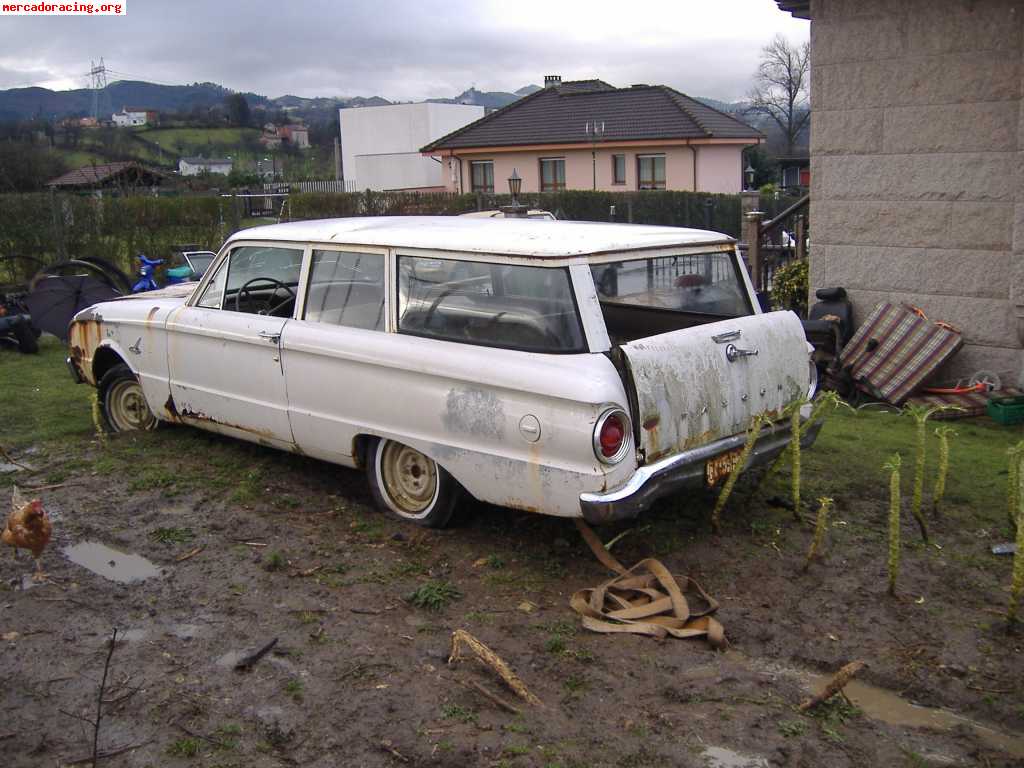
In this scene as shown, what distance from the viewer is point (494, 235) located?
5.43 metres

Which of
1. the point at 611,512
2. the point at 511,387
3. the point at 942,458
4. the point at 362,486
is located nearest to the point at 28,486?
the point at 362,486

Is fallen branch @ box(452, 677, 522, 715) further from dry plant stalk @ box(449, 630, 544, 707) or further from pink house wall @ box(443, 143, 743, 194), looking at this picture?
pink house wall @ box(443, 143, 743, 194)

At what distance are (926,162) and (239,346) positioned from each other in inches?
248

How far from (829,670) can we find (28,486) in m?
5.05

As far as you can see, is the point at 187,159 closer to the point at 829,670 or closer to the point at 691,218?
the point at 691,218

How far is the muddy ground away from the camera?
141 inches

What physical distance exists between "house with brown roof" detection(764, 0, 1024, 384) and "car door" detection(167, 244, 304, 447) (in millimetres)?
5580

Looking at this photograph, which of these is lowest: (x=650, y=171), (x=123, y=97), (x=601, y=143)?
(x=650, y=171)

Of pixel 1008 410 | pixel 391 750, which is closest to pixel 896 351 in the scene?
pixel 1008 410

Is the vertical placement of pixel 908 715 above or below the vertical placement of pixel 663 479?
below

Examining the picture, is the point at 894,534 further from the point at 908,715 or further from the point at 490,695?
the point at 490,695

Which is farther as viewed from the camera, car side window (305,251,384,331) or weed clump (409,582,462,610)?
car side window (305,251,384,331)

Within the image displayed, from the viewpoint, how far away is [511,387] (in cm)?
488

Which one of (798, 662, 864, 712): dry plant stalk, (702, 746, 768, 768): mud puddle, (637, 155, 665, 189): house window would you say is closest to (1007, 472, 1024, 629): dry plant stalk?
(798, 662, 864, 712): dry plant stalk
